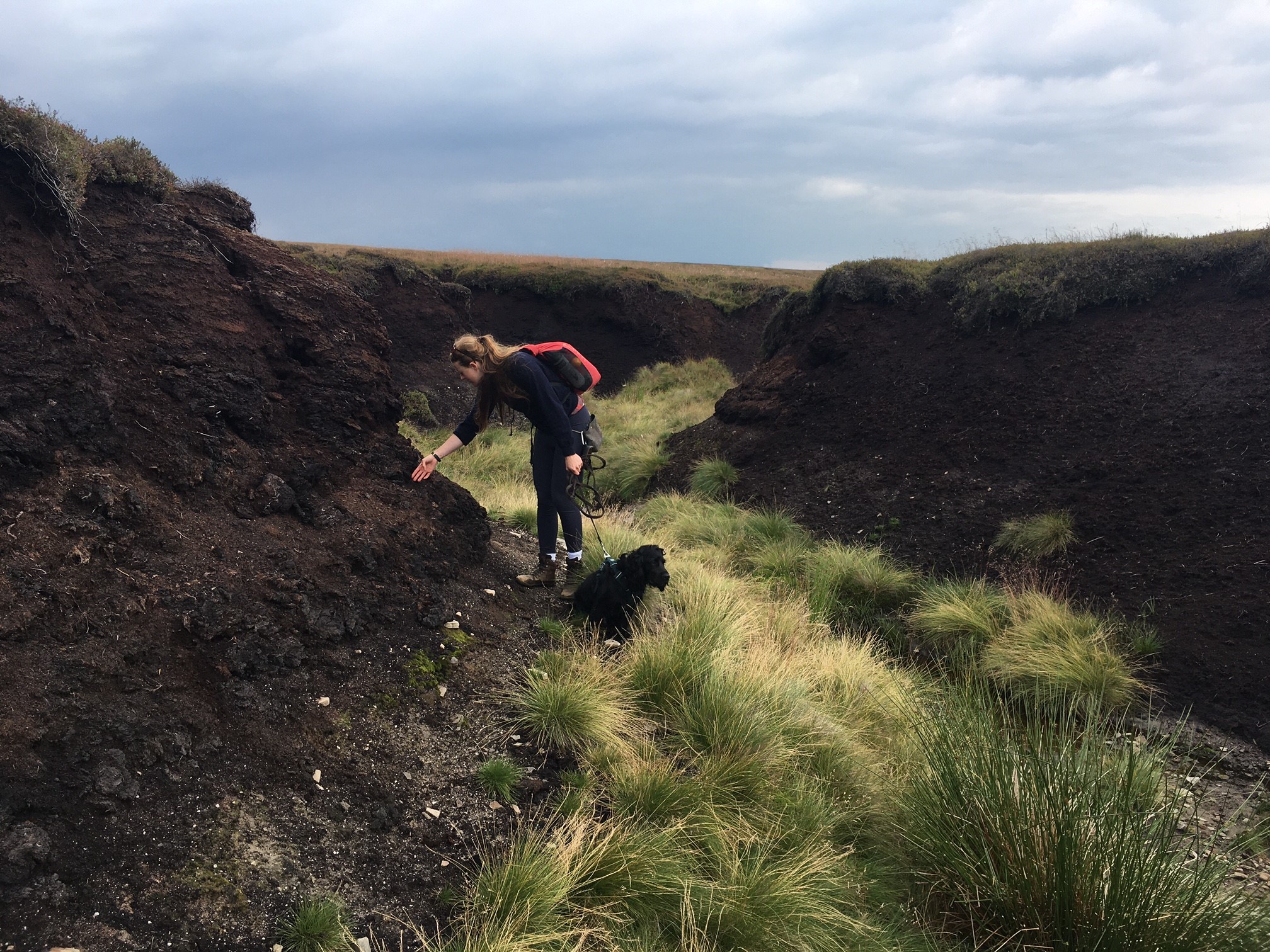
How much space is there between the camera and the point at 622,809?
329 cm

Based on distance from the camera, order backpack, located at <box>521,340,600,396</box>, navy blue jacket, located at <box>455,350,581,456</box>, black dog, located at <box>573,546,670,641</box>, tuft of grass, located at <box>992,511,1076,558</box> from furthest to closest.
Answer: tuft of grass, located at <box>992,511,1076,558</box> < backpack, located at <box>521,340,600,396</box> < navy blue jacket, located at <box>455,350,581,456</box> < black dog, located at <box>573,546,670,641</box>

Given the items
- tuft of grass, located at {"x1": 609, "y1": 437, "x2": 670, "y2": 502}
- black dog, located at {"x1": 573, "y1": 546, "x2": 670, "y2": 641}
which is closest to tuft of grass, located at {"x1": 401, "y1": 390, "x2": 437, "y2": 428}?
tuft of grass, located at {"x1": 609, "y1": 437, "x2": 670, "y2": 502}

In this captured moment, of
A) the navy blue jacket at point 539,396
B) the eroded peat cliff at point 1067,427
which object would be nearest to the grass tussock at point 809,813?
the navy blue jacket at point 539,396

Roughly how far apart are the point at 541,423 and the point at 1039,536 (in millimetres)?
5278

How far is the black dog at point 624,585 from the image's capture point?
470 centimetres

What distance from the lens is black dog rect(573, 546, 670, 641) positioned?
15.4 ft

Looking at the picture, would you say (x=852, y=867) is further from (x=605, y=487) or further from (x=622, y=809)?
(x=605, y=487)

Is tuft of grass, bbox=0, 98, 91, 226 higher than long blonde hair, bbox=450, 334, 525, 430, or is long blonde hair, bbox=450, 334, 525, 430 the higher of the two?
tuft of grass, bbox=0, 98, 91, 226

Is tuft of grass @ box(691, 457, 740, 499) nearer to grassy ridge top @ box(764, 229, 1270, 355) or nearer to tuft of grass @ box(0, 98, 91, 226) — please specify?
grassy ridge top @ box(764, 229, 1270, 355)

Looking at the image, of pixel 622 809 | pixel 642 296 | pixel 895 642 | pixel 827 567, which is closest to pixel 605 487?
pixel 827 567

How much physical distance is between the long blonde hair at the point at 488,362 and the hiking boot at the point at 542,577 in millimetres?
1170

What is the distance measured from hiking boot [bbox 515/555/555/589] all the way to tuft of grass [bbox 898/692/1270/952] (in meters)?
2.89

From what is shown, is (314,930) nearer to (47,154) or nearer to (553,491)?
(553,491)

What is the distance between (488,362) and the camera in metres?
4.88
